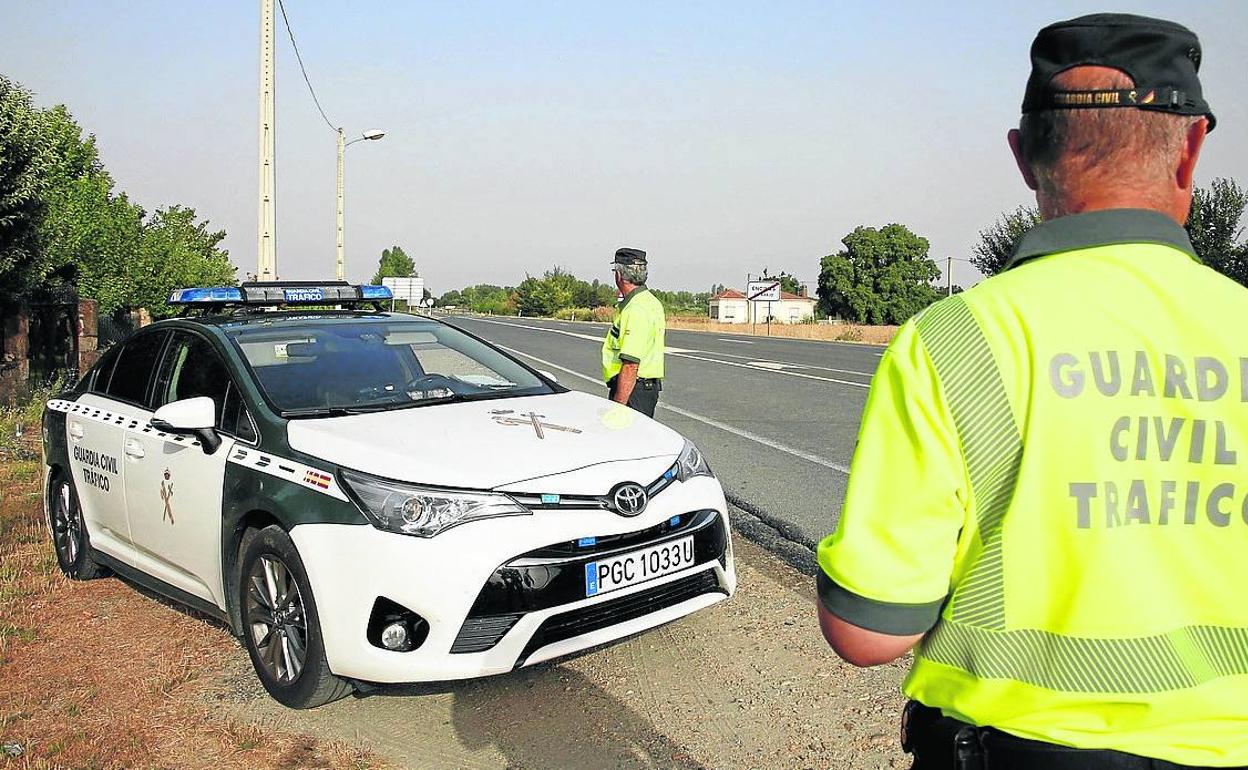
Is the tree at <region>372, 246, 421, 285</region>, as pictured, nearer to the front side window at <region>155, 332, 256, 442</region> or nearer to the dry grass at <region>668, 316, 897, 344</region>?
the dry grass at <region>668, 316, 897, 344</region>

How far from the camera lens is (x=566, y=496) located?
3.79 meters

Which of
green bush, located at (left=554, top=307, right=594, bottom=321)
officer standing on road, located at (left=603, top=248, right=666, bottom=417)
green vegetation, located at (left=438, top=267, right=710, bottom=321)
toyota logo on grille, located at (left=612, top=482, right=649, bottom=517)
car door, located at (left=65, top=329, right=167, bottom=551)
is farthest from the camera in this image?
green vegetation, located at (left=438, top=267, right=710, bottom=321)

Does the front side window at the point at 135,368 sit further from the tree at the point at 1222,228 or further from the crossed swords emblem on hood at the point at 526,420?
the tree at the point at 1222,228

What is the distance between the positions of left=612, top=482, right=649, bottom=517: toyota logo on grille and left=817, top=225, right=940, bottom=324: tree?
89782 mm

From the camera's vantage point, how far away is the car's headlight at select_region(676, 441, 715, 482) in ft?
14.2

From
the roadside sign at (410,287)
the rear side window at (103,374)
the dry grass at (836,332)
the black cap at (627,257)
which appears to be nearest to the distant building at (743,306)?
the dry grass at (836,332)

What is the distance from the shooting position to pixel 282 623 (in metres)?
3.94

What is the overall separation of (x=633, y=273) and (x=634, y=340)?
20.3 inches

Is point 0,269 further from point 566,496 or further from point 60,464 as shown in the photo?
point 566,496

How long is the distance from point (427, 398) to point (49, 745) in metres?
2.04

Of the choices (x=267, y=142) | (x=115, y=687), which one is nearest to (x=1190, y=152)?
(x=115, y=687)

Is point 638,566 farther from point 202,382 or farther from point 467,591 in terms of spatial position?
point 202,382

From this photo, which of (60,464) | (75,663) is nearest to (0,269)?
(60,464)

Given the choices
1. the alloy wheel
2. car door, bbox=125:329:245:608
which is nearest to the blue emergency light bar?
car door, bbox=125:329:245:608
